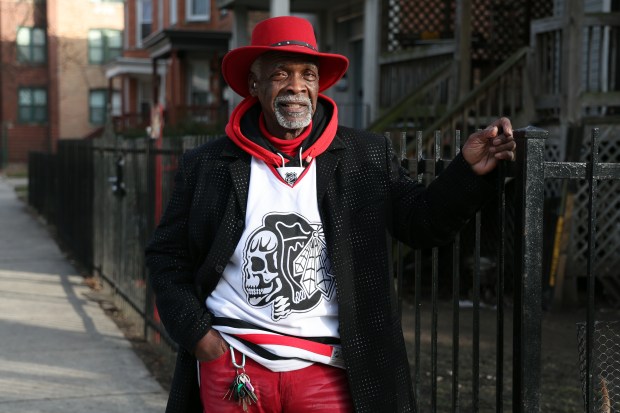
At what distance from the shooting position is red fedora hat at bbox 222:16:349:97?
2.88 meters

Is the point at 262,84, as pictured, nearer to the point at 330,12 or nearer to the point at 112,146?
the point at 112,146

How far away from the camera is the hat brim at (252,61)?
2.88m

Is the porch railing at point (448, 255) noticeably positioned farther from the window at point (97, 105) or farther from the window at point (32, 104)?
the window at point (32, 104)

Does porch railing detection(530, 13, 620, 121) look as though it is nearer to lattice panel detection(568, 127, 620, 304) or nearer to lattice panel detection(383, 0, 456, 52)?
lattice panel detection(568, 127, 620, 304)

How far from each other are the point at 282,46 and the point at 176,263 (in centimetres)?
78

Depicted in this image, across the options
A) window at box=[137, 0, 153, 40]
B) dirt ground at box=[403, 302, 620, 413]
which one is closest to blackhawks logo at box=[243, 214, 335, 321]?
dirt ground at box=[403, 302, 620, 413]

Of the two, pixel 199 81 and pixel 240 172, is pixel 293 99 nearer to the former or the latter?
pixel 240 172

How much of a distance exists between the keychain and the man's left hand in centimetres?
90

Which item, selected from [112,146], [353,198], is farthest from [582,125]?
[353,198]

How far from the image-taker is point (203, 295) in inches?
117

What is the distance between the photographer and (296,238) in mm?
2781

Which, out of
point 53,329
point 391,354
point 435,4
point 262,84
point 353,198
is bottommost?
point 53,329

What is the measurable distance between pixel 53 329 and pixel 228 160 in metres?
5.51

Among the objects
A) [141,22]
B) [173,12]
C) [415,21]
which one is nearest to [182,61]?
[173,12]
